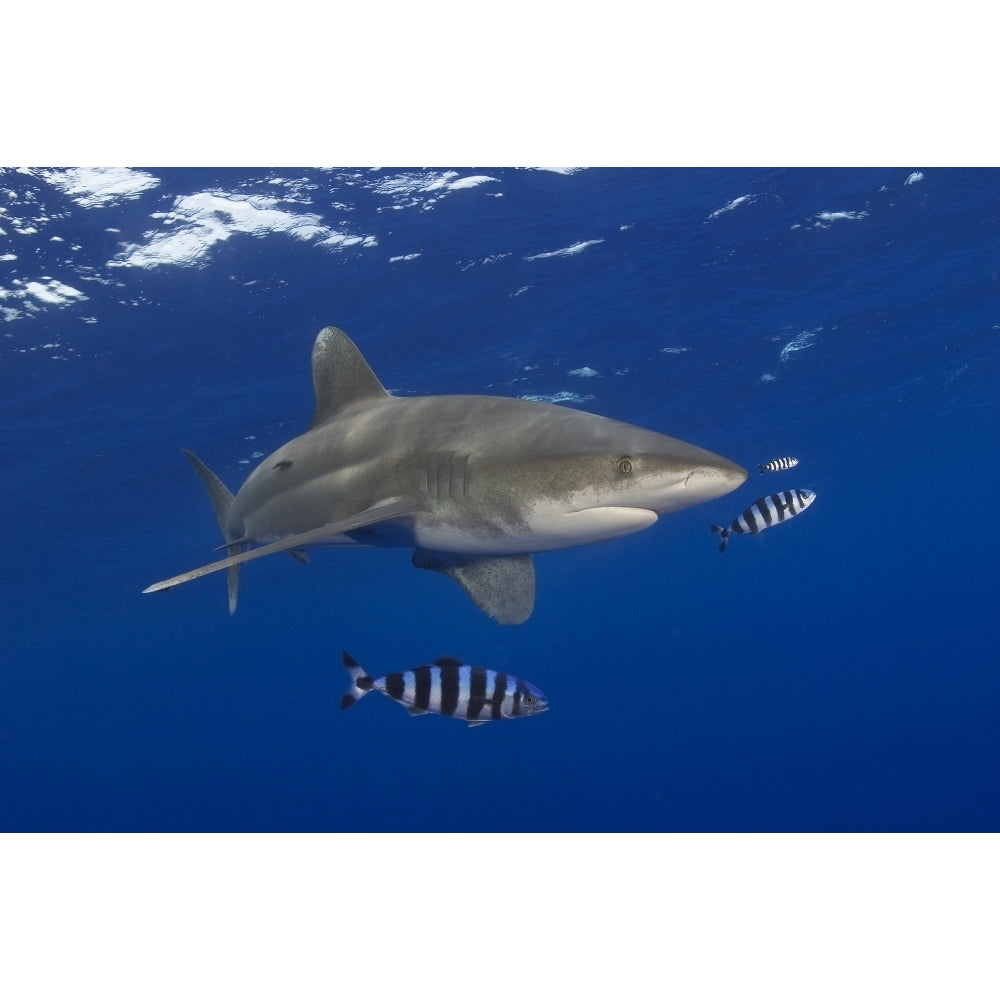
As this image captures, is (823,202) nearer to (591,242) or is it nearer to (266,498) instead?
(591,242)

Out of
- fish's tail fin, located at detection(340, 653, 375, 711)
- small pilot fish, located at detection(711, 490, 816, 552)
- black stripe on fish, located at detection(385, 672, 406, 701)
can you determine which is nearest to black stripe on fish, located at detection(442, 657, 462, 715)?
black stripe on fish, located at detection(385, 672, 406, 701)

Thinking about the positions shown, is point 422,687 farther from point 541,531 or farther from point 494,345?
point 494,345

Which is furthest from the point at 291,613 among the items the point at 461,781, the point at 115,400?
the point at 115,400

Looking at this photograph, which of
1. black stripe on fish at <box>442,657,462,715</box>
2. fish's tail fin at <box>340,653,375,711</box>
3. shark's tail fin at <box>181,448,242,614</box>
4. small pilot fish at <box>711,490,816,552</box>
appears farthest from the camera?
small pilot fish at <box>711,490,816,552</box>

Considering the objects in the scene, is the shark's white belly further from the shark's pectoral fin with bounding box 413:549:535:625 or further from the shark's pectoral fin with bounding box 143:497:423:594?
the shark's pectoral fin with bounding box 413:549:535:625

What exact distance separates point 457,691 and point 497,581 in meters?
1.19

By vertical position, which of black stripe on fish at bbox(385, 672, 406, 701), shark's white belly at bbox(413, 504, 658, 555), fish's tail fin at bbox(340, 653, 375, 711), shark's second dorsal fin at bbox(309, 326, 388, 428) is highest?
shark's second dorsal fin at bbox(309, 326, 388, 428)

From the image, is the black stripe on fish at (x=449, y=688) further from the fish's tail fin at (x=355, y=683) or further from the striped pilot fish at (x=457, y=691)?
the fish's tail fin at (x=355, y=683)

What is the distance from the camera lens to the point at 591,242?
14.8 metres

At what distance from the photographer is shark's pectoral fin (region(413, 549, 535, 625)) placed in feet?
18.7

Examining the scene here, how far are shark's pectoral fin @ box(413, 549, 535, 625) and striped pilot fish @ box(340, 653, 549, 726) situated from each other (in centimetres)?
72

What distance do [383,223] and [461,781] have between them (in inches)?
2607

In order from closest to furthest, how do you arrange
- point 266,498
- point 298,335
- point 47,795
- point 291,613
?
1. point 266,498
2. point 298,335
3. point 291,613
4. point 47,795

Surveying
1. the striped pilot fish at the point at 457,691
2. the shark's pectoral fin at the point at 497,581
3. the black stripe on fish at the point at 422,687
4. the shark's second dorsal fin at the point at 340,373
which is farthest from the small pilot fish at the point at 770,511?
the black stripe on fish at the point at 422,687
